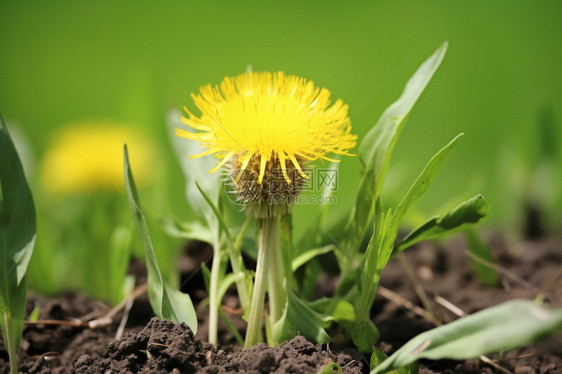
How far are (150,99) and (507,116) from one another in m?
2.02

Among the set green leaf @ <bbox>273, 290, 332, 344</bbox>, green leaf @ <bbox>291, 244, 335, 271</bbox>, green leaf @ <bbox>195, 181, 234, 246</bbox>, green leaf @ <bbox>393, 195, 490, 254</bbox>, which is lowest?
green leaf @ <bbox>273, 290, 332, 344</bbox>

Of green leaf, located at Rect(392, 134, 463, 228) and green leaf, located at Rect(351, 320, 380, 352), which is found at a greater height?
green leaf, located at Rect(392, 134, 463, 228)

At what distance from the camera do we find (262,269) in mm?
1220

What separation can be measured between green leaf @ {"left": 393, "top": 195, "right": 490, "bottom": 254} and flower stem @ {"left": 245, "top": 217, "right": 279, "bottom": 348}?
31 cm

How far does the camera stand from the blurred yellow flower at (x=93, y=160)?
90.4 inches

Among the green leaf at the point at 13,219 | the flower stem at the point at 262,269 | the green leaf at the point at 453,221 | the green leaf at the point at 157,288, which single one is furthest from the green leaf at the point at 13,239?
the green leaf at the point at 453,221

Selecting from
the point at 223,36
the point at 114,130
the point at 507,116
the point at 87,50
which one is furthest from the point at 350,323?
the point at 87,50

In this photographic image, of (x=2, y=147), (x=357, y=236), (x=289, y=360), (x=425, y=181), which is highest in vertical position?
(x=2, y=147)

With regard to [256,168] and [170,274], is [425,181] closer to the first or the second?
[256,168]

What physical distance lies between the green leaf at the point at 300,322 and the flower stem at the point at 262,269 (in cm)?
7

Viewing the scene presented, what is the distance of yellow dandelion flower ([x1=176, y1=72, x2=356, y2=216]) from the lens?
114 centimetres

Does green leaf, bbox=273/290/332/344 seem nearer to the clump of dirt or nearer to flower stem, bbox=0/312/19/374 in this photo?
the clump of dirt

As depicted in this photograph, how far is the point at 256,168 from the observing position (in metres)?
1.19

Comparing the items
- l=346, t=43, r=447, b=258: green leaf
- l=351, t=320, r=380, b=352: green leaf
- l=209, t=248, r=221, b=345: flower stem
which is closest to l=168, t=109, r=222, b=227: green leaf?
l=209, t=248, r=221, b=345: flower stem
